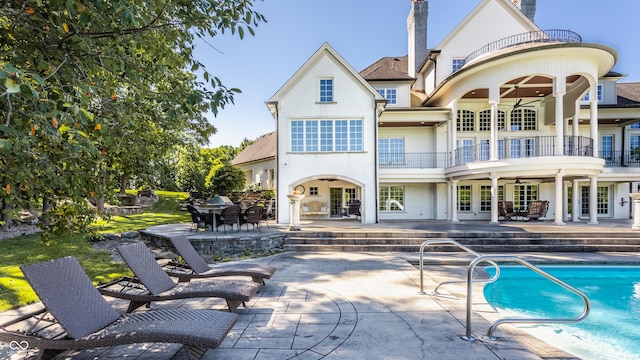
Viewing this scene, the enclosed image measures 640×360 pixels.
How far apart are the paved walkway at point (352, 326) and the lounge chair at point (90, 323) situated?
486 mm

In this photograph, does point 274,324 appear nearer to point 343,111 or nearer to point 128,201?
point 343,111

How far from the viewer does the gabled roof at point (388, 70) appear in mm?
19078

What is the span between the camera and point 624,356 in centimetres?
441

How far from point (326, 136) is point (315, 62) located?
13.0ft

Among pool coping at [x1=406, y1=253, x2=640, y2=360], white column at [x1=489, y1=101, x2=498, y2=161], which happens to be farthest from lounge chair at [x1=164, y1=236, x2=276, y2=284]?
white column at [x1=489, y1=101, x2=498, y2=161]

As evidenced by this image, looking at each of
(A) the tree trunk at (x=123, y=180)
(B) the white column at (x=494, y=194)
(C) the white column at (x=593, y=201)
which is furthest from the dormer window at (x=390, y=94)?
(A) the tree trunk at (x=123, y=180)

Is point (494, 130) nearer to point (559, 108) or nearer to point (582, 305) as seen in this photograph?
point (559, 108)

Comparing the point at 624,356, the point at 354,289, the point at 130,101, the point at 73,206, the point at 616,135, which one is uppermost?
the point at 616,135

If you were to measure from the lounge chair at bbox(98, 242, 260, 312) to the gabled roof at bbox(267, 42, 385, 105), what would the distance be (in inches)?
493

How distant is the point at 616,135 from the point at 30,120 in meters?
26.6

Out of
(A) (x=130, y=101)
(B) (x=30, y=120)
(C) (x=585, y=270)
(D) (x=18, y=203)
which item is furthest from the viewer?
(C) (x=585, y=270)

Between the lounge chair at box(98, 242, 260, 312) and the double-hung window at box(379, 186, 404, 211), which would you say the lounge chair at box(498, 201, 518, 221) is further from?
the lounge chair at box(98, 242, 260, 312)

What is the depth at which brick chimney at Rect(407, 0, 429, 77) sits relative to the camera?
817 inches

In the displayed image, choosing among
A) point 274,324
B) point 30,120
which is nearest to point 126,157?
point 30,120
